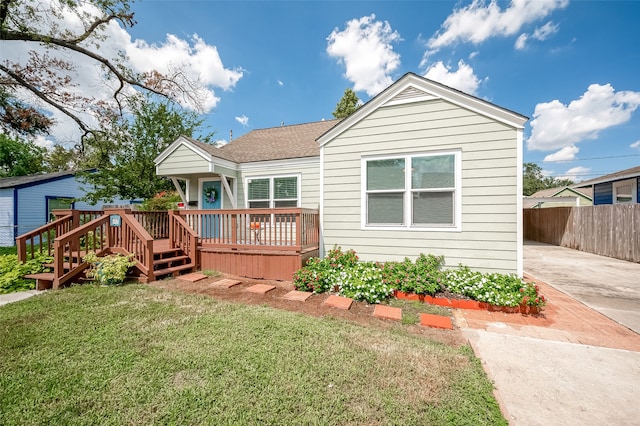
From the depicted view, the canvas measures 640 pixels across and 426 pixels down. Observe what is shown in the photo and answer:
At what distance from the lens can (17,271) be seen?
5180mm

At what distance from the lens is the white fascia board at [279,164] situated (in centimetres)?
702

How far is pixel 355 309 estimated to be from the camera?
4.03 meters

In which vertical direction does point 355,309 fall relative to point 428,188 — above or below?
below

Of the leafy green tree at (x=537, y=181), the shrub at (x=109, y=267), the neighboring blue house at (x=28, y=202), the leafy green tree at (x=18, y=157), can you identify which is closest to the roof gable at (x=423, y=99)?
the shrub at (x=109, y=267)

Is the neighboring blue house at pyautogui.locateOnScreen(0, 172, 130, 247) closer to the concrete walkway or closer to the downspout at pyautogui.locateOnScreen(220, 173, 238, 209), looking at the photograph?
the downspout at pyautogui.locateOnScreen(220, 173, 238, 209)

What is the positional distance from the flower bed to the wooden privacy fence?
22.5ft

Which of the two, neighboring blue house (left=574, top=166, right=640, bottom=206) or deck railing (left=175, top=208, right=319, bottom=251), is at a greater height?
neighboring blue house (left=574, top=166, right=640, bottom=206)

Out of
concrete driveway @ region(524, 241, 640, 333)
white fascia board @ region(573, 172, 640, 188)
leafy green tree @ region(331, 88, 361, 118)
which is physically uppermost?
leafy green tree @ region(331, 88, 361, 118)

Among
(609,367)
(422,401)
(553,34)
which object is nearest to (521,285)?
(609,367)

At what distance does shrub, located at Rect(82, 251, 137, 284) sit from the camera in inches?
196

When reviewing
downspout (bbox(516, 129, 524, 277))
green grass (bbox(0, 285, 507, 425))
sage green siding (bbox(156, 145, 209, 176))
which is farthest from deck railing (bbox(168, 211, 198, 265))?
downspout (bbox(516, 129, 524, 277))

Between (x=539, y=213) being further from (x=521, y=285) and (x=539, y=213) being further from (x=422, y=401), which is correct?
(x=422, y=401)

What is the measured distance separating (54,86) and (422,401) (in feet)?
47.6

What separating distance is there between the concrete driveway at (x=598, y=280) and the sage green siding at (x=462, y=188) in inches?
59.3
